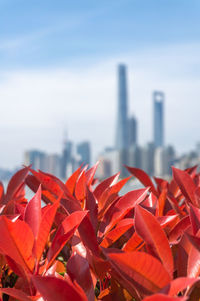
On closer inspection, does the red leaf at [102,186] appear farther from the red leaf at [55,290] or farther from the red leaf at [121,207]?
the red leaf at [55,290]

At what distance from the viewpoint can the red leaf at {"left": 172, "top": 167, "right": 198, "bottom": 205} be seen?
0.75 meters

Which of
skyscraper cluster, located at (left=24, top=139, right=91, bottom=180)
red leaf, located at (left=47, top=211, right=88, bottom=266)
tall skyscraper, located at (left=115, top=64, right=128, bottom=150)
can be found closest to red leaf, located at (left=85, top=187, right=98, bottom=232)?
Answer: red leaf, located at (left=47, top=211, right=88, bottom=266)

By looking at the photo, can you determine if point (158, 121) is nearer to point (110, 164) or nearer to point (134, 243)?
point (110, 164)

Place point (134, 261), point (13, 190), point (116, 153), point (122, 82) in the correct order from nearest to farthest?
point (134, 261) → point (13, 190) → point (116, 153) → point (122, 82)

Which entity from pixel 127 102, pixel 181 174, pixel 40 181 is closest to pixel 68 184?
pixel 40 181

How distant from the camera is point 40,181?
69cm

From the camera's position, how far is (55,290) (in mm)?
356

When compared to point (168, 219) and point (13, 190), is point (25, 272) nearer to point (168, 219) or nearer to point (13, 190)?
point (168, 219)

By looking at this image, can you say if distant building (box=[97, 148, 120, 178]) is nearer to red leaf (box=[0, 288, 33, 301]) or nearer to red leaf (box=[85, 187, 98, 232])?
red leaf (box=[85, 187, 98, 232])

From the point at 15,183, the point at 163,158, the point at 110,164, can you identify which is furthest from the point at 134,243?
the point at 110,164

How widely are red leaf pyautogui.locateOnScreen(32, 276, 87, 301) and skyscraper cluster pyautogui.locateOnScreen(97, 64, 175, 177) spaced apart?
38.3 metres

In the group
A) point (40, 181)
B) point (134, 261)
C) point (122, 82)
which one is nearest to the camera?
point (134, 261)

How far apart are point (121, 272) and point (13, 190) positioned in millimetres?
495

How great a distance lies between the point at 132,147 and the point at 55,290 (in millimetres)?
46596
